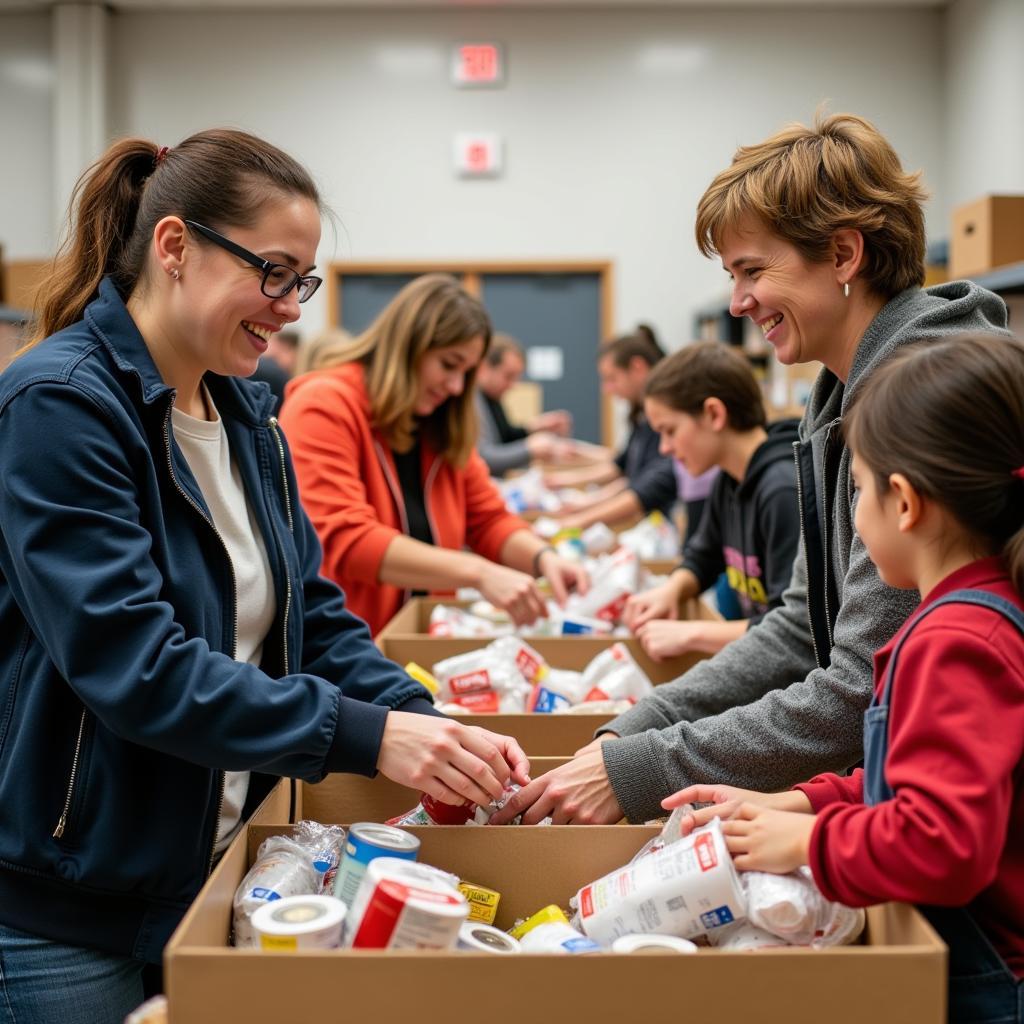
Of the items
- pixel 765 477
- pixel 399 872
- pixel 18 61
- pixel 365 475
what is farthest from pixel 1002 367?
pixel 18 61

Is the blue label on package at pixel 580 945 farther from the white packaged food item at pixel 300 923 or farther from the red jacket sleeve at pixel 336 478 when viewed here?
the red jacket sleeve at pixel 336 478

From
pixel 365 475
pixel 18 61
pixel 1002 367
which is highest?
pixel 18 61

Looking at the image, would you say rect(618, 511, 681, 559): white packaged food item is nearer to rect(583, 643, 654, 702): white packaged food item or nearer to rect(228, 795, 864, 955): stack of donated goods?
rect(583, 643, 654, 702): white packaged food item

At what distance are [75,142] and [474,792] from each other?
868 cm

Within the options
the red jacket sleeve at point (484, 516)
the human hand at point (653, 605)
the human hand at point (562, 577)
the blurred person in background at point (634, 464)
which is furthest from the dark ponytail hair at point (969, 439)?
the blurred person in background at point (634, 464)

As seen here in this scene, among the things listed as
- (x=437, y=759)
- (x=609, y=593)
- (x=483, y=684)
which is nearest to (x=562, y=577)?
(x=609, y=593)

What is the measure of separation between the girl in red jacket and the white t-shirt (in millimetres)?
646

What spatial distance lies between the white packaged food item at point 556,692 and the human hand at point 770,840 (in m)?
0.75

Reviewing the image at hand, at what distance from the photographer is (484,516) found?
311cm

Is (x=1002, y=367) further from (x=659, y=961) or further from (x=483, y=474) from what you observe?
(x=483, y=474)

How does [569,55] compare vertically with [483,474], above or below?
above

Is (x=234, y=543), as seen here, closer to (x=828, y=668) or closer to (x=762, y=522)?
(x=828, y=668)

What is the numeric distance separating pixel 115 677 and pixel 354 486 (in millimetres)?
1560

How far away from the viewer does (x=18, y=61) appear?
8.91 m
